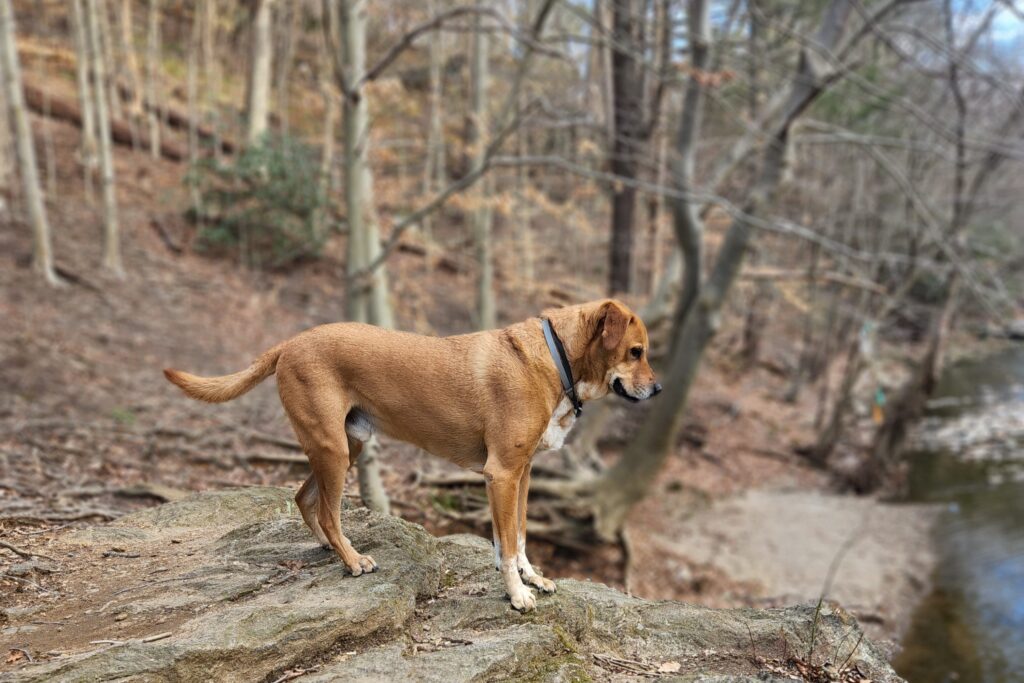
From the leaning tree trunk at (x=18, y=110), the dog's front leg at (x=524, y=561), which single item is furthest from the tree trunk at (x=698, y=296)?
the leaning tree trunk at (x=18, y=110)

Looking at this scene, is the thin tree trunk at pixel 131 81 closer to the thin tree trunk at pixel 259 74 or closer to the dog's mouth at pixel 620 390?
the thin tree trunk at pixel 259 74

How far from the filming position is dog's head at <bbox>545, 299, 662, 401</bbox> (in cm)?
385

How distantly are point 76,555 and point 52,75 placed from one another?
29462 millimetres

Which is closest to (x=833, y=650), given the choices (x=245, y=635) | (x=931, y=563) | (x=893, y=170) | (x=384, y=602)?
(x=384, y=602)

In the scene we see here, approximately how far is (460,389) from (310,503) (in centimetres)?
124

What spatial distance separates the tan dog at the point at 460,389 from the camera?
384 centimetres

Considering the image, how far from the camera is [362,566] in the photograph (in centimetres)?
404

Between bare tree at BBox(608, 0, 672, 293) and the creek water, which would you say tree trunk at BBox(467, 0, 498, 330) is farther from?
the creek water

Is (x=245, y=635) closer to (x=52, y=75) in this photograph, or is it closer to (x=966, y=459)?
(x=966, y=459)

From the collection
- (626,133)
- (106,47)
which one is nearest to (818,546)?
(626,133)

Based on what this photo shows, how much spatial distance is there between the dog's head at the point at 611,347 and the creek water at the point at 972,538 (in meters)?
7.63

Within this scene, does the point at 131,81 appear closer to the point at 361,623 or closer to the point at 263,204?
the point at 263,204

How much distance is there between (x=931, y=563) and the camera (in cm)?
1248

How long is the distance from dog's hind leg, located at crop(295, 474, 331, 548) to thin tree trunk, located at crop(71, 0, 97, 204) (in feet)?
51.3
